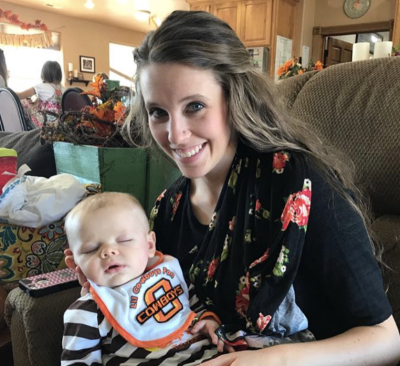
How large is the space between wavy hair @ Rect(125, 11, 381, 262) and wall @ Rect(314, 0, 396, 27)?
4.93 metres

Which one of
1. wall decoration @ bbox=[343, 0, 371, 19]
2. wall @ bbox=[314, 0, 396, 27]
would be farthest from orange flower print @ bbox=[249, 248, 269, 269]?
wall decoration @ bbox=[343, 0, 371, 19]

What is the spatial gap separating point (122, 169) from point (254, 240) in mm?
800

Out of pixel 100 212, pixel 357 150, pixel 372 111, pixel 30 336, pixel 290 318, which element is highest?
pixel 372 111

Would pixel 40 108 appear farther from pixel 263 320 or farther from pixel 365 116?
pixel 263 320

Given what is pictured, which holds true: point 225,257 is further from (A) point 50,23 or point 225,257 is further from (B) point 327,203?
(A) point 50,23

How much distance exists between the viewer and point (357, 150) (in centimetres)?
108

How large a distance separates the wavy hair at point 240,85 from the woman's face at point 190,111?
0.07 ft

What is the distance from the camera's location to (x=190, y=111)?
0.94 m

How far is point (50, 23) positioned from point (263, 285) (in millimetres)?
8024

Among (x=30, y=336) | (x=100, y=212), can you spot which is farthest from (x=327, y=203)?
(x=30, y=336)

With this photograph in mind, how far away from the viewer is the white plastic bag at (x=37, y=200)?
133 cm

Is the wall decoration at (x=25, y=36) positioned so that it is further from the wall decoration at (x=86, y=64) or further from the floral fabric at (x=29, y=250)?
the floral fabric at (x=29, y=250)

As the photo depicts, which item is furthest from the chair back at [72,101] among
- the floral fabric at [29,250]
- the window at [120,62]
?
the window at [120,62]

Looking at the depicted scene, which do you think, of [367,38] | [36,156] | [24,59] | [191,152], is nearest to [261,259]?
[191,152]
